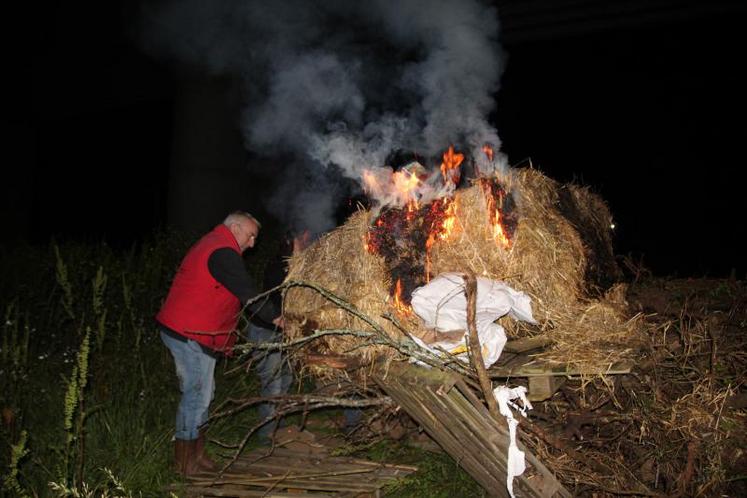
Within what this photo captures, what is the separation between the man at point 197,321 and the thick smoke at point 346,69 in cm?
175

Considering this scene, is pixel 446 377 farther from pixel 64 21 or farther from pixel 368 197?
pixel 64 21

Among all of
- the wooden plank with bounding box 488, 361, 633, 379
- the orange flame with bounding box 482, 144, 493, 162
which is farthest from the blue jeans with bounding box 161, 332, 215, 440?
the orange flame with bounding box 482, 144, 493, 162

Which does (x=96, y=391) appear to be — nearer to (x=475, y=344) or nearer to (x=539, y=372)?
(x=475, y=344)

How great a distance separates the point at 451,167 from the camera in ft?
14.2

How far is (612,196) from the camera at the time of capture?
477 inches

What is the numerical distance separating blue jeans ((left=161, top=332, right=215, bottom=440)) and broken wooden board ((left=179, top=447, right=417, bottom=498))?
40cm

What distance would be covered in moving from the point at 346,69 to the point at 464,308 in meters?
5.17

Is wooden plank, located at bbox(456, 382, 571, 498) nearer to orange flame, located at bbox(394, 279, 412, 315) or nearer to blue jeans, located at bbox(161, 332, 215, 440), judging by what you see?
orange flame, located at bbox(394, 279, 412, 315)

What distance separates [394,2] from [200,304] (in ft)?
15.1

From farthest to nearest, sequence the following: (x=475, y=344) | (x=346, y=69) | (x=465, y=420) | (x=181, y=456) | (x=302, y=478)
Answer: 1. (x=346, y=69)
2. (x=181, y=456)
3. (x=302, y=478)
4. (x=465, y=420)
5. (x=475, y=344)

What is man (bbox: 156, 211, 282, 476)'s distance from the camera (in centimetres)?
434

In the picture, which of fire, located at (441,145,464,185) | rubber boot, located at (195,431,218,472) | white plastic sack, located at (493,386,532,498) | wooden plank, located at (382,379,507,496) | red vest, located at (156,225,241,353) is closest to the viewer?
white plastic sack, located at (493,386,532,498)

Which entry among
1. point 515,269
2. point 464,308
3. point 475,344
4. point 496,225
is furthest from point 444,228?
point 475,344

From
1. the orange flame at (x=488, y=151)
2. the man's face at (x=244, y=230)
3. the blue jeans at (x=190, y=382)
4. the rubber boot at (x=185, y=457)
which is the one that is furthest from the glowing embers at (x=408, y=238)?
the rubber boot at (x=185, y=457)
